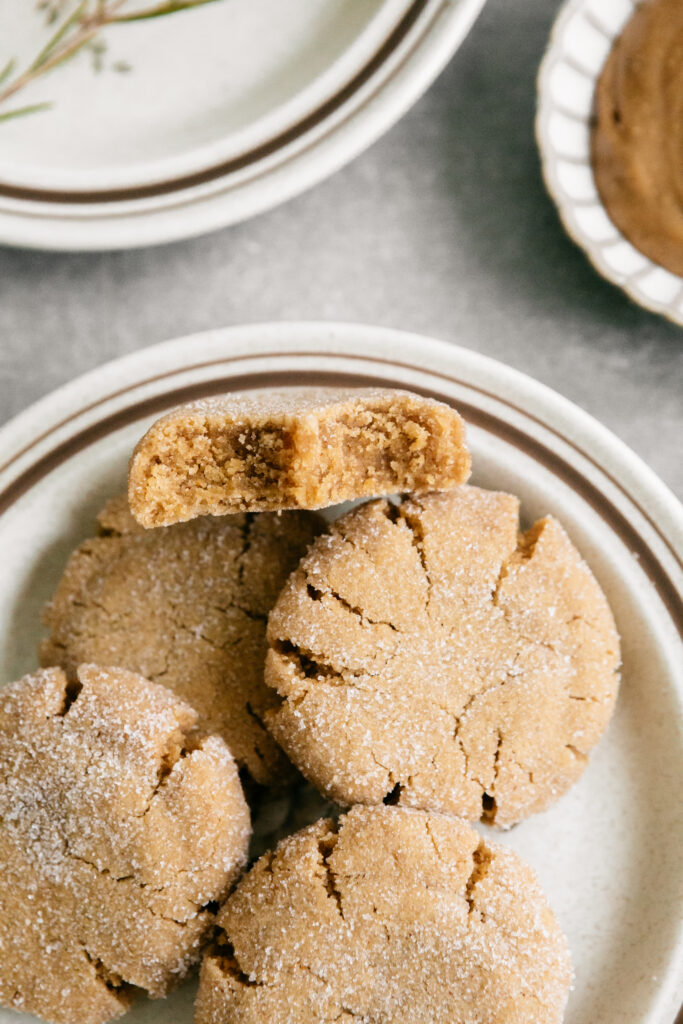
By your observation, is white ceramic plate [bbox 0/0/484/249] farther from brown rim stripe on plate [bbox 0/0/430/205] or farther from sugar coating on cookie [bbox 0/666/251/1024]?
sugar coating on cookie [bbox 0/666/251/1024]

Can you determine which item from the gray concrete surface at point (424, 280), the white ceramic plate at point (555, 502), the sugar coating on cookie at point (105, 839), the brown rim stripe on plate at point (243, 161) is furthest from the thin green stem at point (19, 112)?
the sugar coating on cookie at point (105, 839)

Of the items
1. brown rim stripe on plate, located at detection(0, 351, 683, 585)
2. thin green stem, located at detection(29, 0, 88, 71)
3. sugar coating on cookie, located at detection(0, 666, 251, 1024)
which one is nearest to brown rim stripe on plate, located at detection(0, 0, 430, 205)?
thin green stem, located at detection(29, 0, 88, 71)

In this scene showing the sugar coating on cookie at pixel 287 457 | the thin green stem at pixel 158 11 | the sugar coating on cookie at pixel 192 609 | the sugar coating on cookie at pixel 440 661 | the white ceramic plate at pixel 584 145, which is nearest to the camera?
the sugar coating on cookie at pixel 287 457

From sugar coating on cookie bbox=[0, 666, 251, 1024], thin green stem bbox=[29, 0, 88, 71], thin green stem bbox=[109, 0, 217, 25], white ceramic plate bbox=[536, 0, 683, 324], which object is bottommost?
sugar coating on cookie bbox=[0, 666, 251, 1024]

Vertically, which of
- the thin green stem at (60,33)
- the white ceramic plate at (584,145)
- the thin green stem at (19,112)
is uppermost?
the white ceramic plate at (584,145)

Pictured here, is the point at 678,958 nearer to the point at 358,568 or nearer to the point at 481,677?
the point at 481,677

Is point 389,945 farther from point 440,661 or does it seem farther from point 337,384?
point 337,384

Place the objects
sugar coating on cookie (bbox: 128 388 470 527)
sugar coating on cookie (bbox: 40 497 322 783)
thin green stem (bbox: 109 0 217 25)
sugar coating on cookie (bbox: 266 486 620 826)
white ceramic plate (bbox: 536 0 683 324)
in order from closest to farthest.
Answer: sugar coating on cookie (bbox: 128 388 470 527) → sugar coating on cookie (bbox: 266 486 620 826) → sugar coating on cookie (bbox: 40 497 322 783) → white ceramic plate (bbox: 536 0 683 324) → thin green stem (bbox: 109 0 217 25)

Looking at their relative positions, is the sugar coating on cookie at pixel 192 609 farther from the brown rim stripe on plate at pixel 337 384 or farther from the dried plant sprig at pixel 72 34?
the dried plant sprig at pixel 72 34
